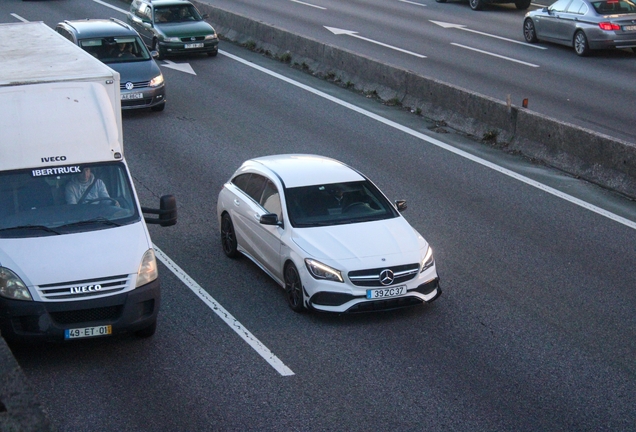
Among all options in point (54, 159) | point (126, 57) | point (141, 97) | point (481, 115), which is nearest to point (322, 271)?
point (54, 159)

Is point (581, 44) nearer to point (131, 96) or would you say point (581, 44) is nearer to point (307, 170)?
point (131, 96)

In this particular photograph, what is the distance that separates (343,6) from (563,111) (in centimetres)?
1742

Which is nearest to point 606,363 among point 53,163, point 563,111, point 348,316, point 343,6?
point 348,316

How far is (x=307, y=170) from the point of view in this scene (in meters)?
11.6

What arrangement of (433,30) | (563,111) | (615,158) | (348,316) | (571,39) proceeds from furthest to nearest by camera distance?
(433,30) → (571,39) → (563,111) → (615,158) → (348,316)

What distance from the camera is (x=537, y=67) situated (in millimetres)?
23547

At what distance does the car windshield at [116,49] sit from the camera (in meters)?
20.2

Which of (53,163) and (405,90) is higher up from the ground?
(53,163)

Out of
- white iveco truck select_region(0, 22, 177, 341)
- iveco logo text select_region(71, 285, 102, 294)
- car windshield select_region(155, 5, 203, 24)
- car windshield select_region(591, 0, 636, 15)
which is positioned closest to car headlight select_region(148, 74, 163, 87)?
car windshield select_region(155, 5, 203, 24)

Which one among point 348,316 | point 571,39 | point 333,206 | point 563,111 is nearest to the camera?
point 348,316

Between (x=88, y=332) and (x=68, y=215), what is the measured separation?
134cm

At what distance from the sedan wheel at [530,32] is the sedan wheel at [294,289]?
61.6 ft

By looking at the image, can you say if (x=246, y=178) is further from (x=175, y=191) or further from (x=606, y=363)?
(x=606, y=363)

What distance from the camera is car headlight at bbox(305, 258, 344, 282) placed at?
389 inches
